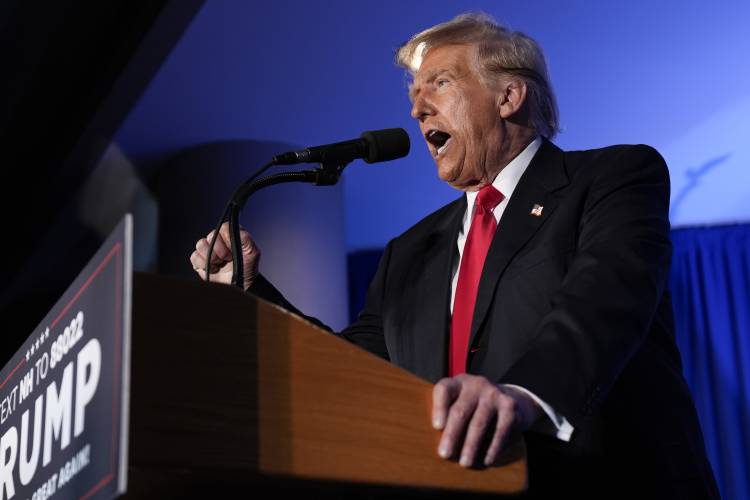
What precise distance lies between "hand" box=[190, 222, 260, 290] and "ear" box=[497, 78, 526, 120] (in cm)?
61

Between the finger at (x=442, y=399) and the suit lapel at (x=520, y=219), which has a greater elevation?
the suit lapel at (x=520, y=219)

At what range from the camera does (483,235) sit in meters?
1.57

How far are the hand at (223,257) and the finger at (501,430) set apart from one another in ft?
1.92

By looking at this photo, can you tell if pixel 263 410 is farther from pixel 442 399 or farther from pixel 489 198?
pixel 489 198

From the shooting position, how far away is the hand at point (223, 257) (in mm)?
1421

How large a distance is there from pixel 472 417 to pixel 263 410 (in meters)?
0.19

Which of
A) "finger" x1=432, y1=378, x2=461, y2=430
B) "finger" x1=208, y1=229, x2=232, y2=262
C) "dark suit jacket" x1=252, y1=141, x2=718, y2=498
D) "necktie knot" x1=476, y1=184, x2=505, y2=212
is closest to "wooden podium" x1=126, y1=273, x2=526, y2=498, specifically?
"finger" x1=432, y1=378, x2=461, y2=430

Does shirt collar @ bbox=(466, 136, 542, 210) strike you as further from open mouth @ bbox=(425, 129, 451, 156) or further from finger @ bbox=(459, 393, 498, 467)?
finger @ bbox=(459, 393, 498, 467)

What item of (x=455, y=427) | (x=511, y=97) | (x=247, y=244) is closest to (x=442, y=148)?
(x=511, y=97)

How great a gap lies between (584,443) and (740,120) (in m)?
3.74

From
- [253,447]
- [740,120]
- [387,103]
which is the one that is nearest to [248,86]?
[387,103]

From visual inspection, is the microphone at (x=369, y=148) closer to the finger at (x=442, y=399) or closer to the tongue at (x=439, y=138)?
the tongue at (x=439, y=138)

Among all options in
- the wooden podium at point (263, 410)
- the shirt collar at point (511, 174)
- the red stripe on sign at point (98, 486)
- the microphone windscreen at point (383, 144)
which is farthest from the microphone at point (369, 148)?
the red stripe on sign at point (98, 486)

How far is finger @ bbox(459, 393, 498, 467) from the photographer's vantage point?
2.93 feet
